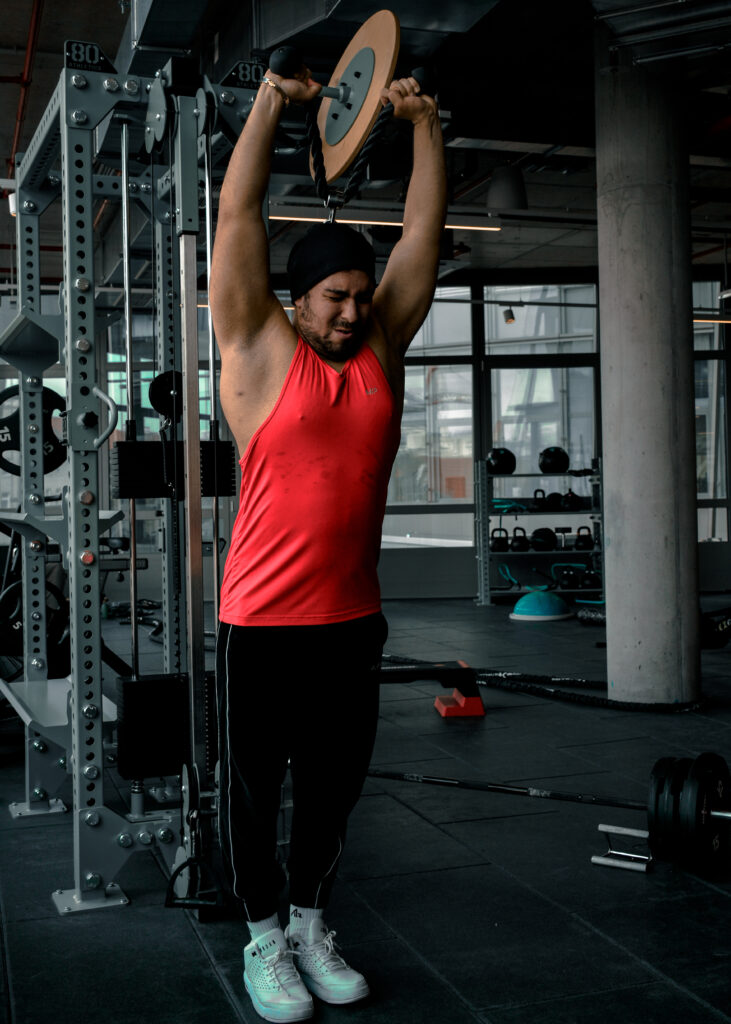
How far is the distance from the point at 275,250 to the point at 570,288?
2.97 meters

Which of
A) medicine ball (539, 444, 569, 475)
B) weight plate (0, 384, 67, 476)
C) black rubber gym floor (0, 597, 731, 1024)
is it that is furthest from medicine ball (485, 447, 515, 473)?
weight plate (0, 384, 67, 476)

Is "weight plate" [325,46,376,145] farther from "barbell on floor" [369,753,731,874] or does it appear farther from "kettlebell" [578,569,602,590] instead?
"kettlebell" [578,569,602,590]

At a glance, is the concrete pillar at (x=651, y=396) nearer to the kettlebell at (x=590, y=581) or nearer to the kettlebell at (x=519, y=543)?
the kettlebell at (x=590, y=581)

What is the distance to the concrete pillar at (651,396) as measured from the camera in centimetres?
443

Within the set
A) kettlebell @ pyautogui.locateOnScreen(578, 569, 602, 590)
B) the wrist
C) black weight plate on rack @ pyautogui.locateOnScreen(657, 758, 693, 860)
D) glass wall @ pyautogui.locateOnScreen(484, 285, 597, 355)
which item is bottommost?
kettlebell @ pyautogui.locateOnScreen(578, 569, 602, 590)

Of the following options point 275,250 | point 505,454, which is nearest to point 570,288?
point 505,454

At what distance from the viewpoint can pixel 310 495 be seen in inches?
66.5

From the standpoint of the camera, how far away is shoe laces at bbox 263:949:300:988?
5.85ft

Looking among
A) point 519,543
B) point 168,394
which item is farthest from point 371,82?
point 519,543

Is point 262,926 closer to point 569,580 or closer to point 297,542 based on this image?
point 297,542

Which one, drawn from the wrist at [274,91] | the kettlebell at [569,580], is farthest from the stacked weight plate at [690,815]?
the kettlebell at [569,580]

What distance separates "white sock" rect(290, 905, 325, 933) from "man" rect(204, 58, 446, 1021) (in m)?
0.06

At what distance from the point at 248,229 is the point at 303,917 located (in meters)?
1.25

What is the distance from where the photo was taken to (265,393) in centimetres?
169
